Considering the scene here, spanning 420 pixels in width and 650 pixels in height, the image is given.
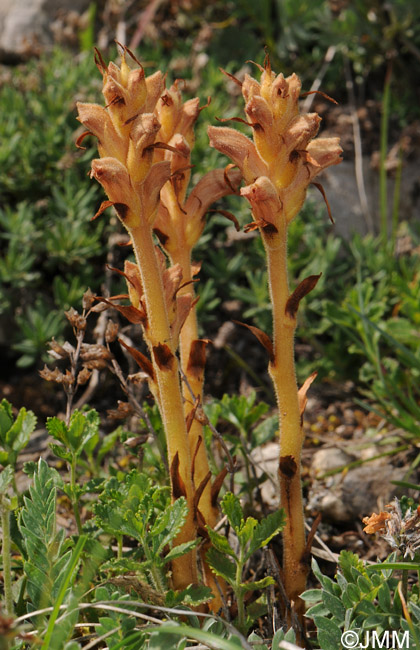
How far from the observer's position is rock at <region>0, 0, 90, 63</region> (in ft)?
15.5

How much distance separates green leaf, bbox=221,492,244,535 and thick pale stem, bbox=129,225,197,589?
109 mm

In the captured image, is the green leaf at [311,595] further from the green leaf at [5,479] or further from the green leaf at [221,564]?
the green leaf at [5,479]

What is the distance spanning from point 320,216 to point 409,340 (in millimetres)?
870

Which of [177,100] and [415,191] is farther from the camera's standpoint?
[415,191]

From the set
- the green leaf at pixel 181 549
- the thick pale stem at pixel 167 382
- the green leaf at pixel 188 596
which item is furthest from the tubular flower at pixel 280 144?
the green leaf at pixel 188 596

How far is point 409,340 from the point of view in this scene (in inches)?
113

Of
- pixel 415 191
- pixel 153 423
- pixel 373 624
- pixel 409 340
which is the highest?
pixel 415 191

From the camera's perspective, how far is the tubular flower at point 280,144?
1509 millimetres

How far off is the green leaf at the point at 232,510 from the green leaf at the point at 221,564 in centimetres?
8

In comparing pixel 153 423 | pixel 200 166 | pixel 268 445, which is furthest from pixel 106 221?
pixel 153 423

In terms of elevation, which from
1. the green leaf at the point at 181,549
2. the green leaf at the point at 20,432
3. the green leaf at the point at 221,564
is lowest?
the green leaf at the point at 221,564

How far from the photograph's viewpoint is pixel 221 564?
1.64 metres

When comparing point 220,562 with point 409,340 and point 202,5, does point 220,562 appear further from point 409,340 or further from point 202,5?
point 202,5

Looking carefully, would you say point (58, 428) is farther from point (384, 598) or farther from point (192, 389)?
point (384, 598)
